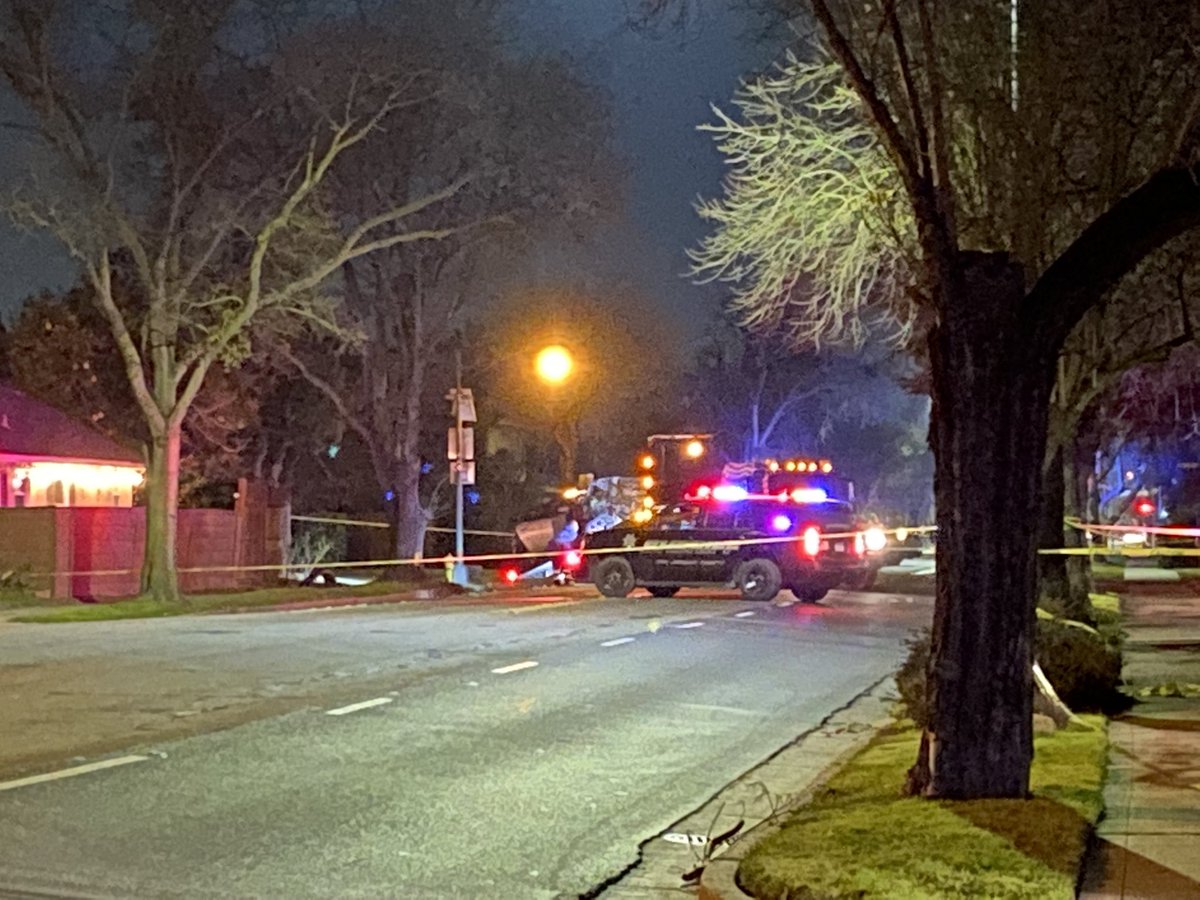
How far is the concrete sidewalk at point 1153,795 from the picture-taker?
7.24 metres

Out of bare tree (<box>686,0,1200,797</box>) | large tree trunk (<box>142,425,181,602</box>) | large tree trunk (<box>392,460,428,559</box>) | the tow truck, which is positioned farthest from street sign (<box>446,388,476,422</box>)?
bare tree (<box>686,0,1200,797</box>)

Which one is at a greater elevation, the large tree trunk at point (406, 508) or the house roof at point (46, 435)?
the house roof at point (46, 435)

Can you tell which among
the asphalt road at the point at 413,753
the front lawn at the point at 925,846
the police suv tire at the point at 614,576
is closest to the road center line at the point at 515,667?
the asphalt road at the point at 413,753

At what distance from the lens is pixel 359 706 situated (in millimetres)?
13359

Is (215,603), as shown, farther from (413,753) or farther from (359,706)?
(413,753)

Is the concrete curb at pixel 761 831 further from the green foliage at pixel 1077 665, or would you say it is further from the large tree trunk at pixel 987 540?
the green foliage at pixel 1077 665

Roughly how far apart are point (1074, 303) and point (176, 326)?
71.0 ft

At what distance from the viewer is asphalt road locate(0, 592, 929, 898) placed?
7906mm

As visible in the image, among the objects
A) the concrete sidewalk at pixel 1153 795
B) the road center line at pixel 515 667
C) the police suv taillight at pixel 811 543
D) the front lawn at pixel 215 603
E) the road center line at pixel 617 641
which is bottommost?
the concrete sidewalk at pixel 1153 795

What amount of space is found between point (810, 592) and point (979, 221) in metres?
17.8

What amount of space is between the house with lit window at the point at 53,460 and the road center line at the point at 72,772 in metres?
Result: 24.2

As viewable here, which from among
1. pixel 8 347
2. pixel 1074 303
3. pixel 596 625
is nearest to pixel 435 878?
pixel 1074 303

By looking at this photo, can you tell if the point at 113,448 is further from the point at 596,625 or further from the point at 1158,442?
the point at 1158,442

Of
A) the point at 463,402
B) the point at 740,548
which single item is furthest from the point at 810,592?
the point at 463,402
